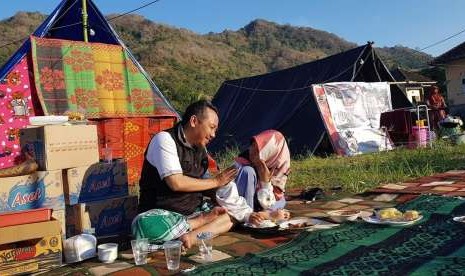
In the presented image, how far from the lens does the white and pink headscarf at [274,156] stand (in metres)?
4.06

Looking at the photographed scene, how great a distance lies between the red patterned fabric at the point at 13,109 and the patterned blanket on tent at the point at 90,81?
192 millimetres

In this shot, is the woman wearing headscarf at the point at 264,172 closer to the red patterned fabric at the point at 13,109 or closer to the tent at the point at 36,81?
the tent at the point at 36,81

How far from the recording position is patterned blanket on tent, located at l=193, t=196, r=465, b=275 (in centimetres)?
234

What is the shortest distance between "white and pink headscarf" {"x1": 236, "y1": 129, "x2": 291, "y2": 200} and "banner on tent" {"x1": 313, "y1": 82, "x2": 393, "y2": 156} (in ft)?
18.2

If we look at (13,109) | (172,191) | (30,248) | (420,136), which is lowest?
(30,248)

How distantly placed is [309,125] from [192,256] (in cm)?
770

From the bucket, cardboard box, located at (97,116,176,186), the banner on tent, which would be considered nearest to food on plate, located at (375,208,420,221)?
cardboard box, located at (97,116,176,186)

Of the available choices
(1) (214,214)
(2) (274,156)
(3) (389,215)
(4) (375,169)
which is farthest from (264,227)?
(4) (375,169)

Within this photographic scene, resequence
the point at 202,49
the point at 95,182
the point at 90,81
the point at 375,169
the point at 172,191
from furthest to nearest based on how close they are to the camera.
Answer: the point at 202,49 < the point at 90,81 < the point at 375,169 < the point at 95,182 < the point at 172,191

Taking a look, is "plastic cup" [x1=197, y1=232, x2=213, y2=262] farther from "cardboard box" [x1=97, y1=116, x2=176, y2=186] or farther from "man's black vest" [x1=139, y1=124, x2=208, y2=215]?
"cardboard box" [x1=97, y1=116, x2=176, y2=186]

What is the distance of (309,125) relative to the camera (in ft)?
33.7

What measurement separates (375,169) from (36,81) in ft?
15.6

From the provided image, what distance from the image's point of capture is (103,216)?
143 inches

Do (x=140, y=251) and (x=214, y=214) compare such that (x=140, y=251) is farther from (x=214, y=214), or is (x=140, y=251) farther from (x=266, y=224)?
(x=266, y=224)
